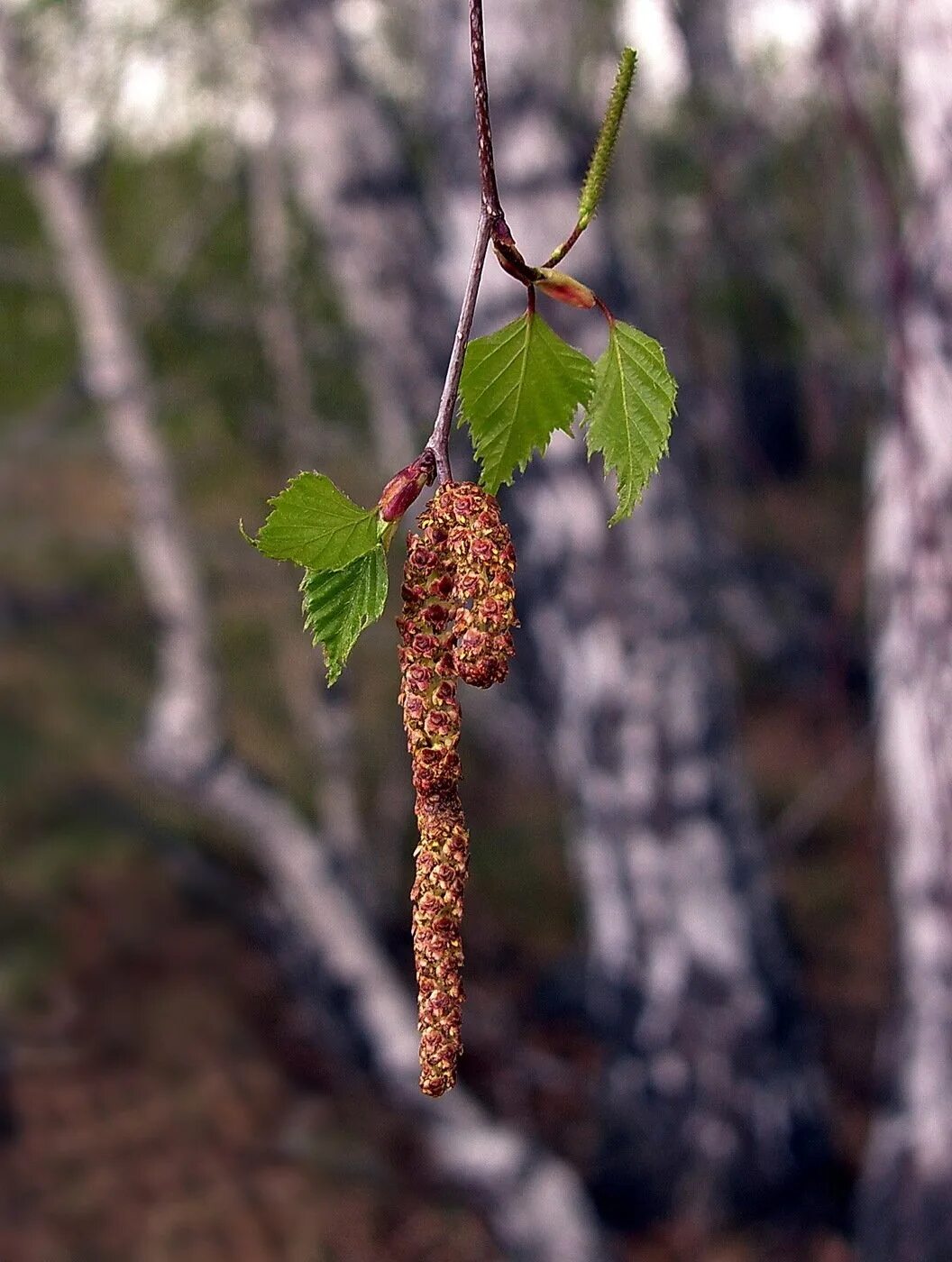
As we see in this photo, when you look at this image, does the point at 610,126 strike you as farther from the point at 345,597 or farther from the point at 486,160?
the point at 345,597

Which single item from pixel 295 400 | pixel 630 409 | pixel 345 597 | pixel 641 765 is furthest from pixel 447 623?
pixel 295 400

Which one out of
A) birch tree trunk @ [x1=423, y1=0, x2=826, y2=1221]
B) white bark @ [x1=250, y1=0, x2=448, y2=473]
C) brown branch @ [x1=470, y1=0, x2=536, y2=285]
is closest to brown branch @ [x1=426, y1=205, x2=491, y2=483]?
brown branch @ [x1=470, y1=0, x2=536, y2=285]

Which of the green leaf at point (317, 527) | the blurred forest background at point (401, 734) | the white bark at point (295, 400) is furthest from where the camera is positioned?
the white bark at point (295, 400)

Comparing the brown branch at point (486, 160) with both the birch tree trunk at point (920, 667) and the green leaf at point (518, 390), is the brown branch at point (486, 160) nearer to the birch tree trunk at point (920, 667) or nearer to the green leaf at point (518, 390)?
the green leaf at point (518, 390)

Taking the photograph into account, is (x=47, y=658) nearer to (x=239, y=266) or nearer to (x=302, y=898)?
(x=239, y=266)

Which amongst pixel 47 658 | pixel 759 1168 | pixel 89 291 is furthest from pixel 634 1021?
pixel 47 658

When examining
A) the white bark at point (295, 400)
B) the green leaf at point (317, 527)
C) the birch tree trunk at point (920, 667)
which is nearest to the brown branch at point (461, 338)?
the green leaf at point (317, 527)

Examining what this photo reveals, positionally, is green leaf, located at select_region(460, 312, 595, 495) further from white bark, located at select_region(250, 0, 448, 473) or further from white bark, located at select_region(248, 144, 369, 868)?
white bark, located at select_region(248, 144, 369, 868)
